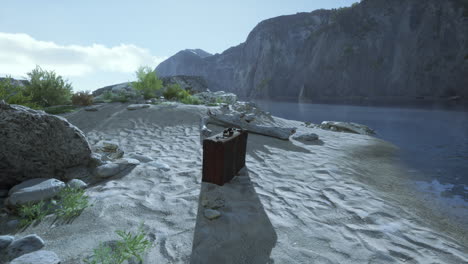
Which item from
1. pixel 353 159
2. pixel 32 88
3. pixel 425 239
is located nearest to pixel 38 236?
pixel 425 239

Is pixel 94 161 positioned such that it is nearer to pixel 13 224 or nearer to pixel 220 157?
pixel 13 224

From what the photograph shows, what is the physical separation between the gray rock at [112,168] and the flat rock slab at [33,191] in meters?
0.69

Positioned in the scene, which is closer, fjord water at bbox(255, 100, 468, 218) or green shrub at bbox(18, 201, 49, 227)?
green shrub at bbox(18, 201, 49, 227)

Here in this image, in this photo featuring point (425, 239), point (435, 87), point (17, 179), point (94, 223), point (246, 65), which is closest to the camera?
point (94, 223)

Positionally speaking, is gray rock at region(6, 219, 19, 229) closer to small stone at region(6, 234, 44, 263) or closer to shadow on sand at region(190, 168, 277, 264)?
small stone at region(6, 234, 44, 263)

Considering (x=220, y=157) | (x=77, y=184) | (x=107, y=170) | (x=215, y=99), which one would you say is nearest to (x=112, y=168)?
(x=107, y=170)

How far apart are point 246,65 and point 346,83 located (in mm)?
56127

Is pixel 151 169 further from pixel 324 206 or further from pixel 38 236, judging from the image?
pixel 324 206

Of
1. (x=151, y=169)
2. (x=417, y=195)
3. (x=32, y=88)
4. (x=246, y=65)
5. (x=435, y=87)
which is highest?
(x=246, y=65)

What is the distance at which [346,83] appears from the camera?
6325cm

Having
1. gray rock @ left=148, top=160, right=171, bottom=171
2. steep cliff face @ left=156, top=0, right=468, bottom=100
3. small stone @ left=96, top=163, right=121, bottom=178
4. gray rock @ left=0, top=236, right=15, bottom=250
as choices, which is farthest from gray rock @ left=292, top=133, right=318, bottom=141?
steep cliff face @ left=156, top=0, right=468, bottom=100

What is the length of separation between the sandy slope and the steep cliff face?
2158 inches

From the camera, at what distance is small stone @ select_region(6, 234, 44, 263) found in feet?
7.10

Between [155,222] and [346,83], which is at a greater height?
[346,83]
